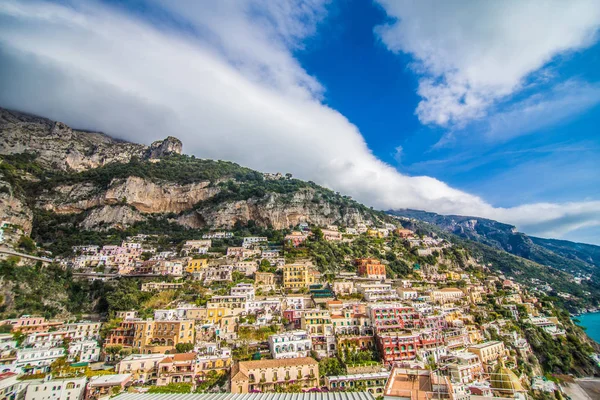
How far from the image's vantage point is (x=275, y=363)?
34.8 metres

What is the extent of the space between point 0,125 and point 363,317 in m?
137

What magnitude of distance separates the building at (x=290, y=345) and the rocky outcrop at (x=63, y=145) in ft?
349

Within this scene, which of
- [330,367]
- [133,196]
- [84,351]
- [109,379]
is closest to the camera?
[109,379]

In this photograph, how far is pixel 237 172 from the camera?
4742 inches

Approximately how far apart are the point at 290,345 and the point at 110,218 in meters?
67.2

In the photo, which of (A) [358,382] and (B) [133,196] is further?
(B) [133,196]

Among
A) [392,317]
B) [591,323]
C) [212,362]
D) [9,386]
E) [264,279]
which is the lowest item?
[591,323]

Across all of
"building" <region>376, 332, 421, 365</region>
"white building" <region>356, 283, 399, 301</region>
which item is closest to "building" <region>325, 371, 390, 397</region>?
"building" <region>376, 332, 421, 365</region>

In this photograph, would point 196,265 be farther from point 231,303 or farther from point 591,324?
point 591,324

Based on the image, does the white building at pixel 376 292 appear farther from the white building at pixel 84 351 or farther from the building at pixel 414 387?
the white building at pixel 84 351

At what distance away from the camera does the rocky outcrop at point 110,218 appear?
8152cm

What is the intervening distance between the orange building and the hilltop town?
33cm

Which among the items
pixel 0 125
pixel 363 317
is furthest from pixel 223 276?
pixel 0 125

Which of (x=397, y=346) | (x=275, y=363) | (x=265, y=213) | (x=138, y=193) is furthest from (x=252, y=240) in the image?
(x=397, y=346)
